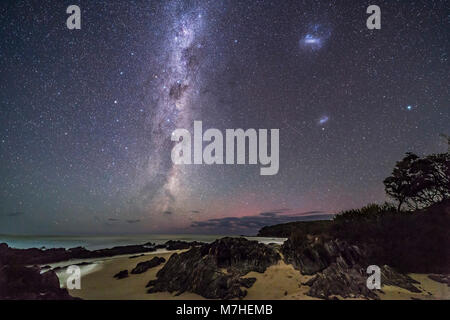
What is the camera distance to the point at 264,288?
477 centimetres

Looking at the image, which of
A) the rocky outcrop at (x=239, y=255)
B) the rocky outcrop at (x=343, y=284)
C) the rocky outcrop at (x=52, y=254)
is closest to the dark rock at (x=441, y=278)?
the rocky outcrop at (x=343, y=284)

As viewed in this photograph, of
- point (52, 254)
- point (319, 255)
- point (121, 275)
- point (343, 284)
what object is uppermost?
point (319, 255)

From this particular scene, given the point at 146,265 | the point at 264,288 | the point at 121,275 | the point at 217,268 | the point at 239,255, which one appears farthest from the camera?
the point at 146,265

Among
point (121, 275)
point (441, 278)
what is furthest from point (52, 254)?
point (441, 278)

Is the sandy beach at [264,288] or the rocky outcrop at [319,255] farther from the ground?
the rocky outcrop at [319,255]

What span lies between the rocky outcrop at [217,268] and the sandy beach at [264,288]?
Result: 173 mm

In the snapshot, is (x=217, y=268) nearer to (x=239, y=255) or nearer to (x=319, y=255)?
(x=239, y=255)

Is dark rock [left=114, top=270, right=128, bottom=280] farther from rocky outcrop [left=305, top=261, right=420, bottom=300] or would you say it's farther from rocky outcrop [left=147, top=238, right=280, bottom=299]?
rocky outcrop [left=305, top=261, right=420, bottom=300]

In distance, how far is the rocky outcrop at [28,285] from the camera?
4.57 m

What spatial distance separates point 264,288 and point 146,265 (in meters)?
3.84

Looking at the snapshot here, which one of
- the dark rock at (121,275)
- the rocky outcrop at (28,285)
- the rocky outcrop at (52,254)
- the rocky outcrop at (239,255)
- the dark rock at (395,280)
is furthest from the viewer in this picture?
the rocky outcrop at (52,254)

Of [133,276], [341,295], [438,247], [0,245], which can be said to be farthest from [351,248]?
[0,245]

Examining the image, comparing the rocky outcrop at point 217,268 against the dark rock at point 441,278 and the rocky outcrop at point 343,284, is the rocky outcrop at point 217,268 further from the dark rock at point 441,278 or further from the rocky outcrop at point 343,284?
the dark rock at point 441,278
